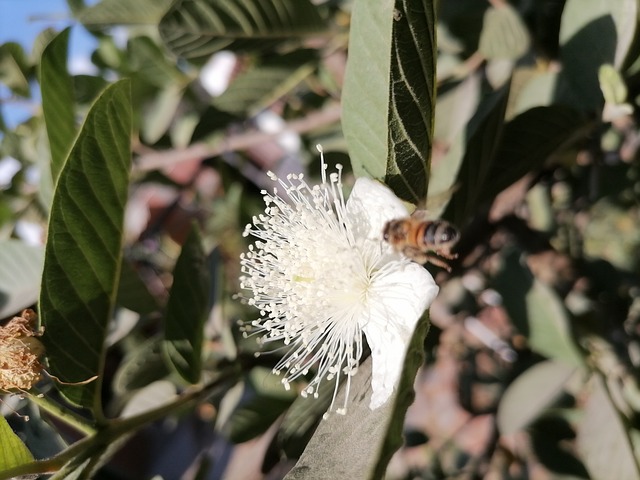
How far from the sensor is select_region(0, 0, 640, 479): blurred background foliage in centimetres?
96

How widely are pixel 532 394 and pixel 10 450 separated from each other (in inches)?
35.3

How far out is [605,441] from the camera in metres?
1.09

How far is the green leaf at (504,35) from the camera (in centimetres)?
113

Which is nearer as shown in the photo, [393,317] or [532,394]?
[393,317]

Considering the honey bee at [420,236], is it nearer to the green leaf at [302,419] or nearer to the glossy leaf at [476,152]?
the glossy leaf at [476,152]

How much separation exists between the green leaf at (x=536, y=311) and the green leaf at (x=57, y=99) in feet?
2.61

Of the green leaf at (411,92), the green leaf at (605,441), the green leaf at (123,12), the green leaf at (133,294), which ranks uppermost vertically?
the green leaf at (123,12)

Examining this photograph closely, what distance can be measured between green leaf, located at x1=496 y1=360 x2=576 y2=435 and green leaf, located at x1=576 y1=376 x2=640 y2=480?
0.06 meters

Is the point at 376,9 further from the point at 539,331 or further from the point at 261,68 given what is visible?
the point at 261,68

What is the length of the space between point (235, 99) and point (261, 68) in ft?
0.33

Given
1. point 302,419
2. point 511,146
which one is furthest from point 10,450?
point 511,146

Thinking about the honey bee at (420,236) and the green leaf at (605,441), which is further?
the green leaf at (605,441)

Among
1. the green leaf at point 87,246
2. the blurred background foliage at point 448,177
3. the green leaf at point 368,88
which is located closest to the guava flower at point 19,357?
the green leaf at point 87,246

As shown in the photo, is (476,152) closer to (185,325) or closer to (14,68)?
(185,325)
